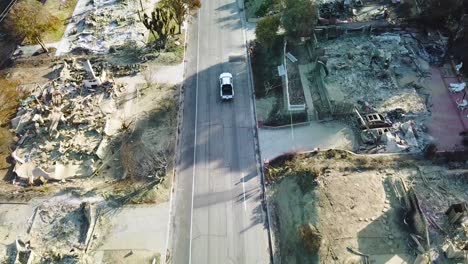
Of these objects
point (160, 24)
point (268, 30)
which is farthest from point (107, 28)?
point (268, 30)

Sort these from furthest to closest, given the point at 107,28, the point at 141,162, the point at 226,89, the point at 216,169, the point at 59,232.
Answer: the point at 107,28 → the point at 226,89 → the point at 141,162 → the point at 216,169 → the point at 59,232

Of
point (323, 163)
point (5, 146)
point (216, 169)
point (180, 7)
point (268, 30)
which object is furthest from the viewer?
point (180, 7)

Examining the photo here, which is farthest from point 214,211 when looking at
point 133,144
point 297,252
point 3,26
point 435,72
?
point 3,26

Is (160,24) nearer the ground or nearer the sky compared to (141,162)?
nearer the sky

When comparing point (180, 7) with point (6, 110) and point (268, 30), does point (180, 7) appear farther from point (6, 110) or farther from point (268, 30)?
point (6, 110)

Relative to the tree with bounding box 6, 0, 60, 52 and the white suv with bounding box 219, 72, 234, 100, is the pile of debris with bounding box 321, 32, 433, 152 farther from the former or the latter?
the tree with bounding box 6, 0, 60, 52

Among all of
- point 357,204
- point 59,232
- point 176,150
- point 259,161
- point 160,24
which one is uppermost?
point 160,24

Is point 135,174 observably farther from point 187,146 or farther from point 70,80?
point 70,80
